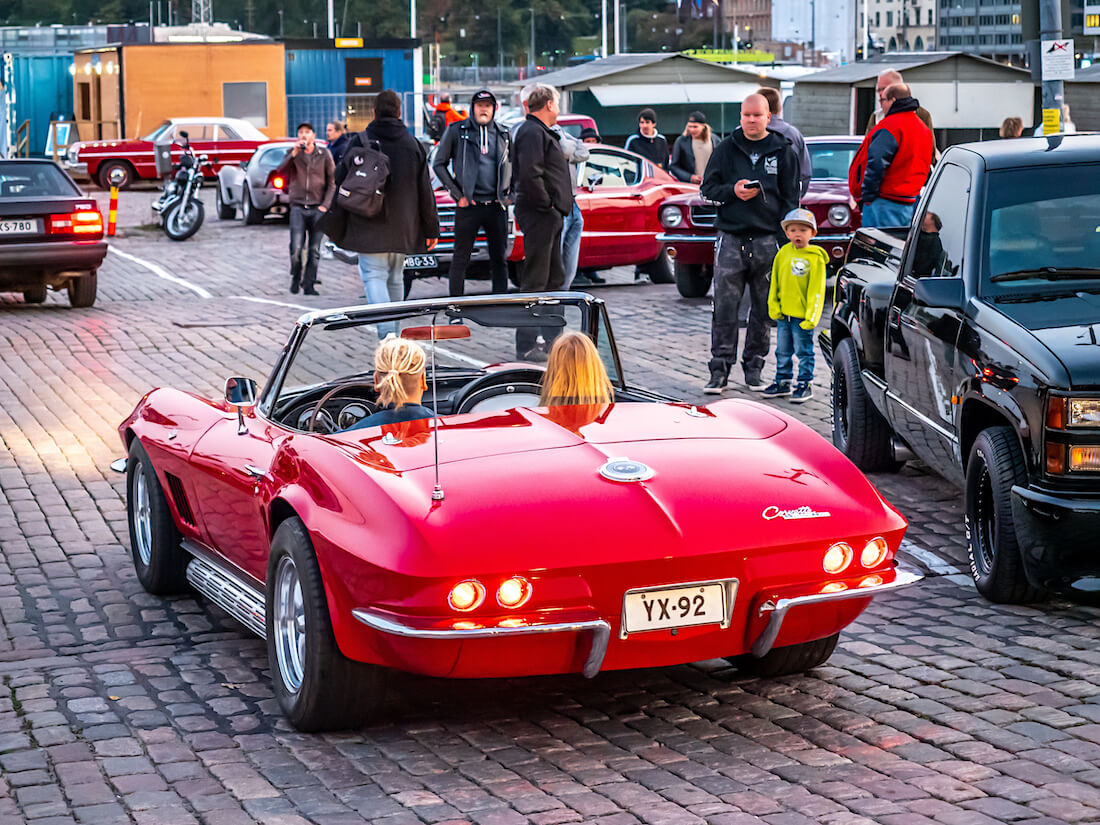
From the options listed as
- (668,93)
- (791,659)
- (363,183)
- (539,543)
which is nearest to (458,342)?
(539,543)

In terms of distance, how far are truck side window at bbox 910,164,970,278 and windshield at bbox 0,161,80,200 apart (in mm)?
11701

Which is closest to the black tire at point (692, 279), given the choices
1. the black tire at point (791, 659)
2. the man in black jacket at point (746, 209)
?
the man in black jacket at point (746, 209)

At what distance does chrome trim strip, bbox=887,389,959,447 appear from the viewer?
7.35 metres

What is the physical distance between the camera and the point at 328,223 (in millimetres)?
13336

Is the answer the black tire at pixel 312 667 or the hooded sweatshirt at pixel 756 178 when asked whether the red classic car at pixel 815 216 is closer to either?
the hooded sweatshirt at pixel 756 178

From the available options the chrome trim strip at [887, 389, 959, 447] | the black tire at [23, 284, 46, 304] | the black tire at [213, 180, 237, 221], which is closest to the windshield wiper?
the chrome trim strip at [887, 389, 959, 447]

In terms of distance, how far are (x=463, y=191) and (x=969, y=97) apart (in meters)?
18.7

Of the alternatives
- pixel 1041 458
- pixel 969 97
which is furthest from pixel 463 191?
pixel 969 97

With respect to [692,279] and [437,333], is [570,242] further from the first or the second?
[437,333]

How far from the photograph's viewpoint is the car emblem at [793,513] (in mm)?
5113

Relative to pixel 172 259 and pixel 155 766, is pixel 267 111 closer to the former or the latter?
pixel 172 259

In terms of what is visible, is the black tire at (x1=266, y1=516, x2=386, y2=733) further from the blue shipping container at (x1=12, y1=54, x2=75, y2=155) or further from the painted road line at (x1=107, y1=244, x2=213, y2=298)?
the blue shipping container at (x1=12, y1=54, x2=75, y2=155)

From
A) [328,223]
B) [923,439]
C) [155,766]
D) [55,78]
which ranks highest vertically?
[55,78]

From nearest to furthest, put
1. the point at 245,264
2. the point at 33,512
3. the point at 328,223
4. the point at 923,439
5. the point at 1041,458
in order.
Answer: the point at 1041,458 < the point at 923,439 < the point at 33,512 < the point at 328,223 < the point at 245,264
